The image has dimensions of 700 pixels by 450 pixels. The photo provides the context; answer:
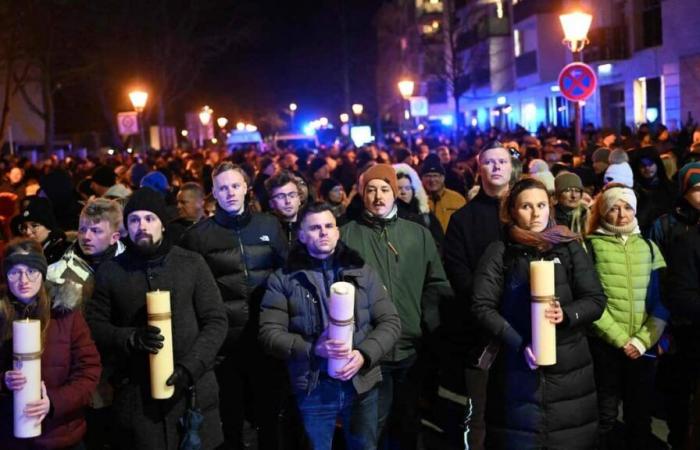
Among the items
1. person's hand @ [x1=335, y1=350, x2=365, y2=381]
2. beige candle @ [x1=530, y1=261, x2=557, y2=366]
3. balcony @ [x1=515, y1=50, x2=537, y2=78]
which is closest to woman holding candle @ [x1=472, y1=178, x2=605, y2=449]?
beige candle @ [x1=530, y1=261, x2=557, y2=366]

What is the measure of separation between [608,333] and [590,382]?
0.86 meters

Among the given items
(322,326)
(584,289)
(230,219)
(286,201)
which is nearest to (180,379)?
(322,326)

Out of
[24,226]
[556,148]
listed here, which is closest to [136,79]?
[556,148]

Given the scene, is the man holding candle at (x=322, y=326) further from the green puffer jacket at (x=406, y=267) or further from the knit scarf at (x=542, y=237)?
the knit scarf at (x=542, y=237)

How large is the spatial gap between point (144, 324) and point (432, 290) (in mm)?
2000

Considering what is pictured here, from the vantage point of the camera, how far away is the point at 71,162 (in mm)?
23078

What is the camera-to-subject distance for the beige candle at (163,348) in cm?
503

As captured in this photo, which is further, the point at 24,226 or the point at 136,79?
the point at 136,79

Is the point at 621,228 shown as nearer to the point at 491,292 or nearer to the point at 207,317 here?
the point at 491,292

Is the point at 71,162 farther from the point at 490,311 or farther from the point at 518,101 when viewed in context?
the point at 518,101

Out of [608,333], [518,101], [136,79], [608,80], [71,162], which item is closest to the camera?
[608,333]

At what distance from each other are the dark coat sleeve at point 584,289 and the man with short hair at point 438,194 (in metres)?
4.29

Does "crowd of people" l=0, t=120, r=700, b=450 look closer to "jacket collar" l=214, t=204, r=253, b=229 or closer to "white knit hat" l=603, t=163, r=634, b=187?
"jacket collar" l=214, t=204, r=253, b=229

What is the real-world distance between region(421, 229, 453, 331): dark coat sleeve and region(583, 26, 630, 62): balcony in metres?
28.0
